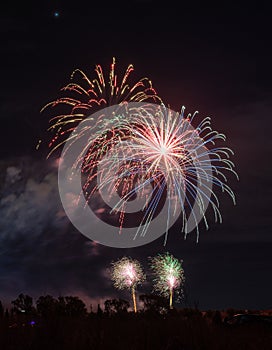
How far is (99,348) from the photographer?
882cm

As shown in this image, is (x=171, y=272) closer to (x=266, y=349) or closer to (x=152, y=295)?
(x=152, y=295)

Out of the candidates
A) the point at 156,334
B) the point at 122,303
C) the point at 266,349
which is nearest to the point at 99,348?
the point at 156,334

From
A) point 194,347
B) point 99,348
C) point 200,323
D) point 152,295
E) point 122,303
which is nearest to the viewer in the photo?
point 99,348

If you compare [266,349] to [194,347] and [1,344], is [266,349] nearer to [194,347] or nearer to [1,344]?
[194,347]

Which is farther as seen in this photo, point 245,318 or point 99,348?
point 245,318

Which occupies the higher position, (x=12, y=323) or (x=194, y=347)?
(x=12, y=323)

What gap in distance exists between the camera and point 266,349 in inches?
397

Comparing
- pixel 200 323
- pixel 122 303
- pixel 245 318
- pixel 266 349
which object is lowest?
pixel 266 349

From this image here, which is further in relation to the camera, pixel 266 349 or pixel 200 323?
pixel 200 323

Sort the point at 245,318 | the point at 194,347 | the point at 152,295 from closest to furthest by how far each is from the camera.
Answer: the point at 194,347, the point at 245,318, the point at 152,295

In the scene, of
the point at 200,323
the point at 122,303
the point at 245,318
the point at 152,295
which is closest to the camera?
the point at 200,323

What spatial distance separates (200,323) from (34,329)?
11.4 feet

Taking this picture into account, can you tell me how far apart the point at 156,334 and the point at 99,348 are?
179cm

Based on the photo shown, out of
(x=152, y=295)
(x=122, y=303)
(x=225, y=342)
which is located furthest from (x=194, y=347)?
(x=152, y=295)
